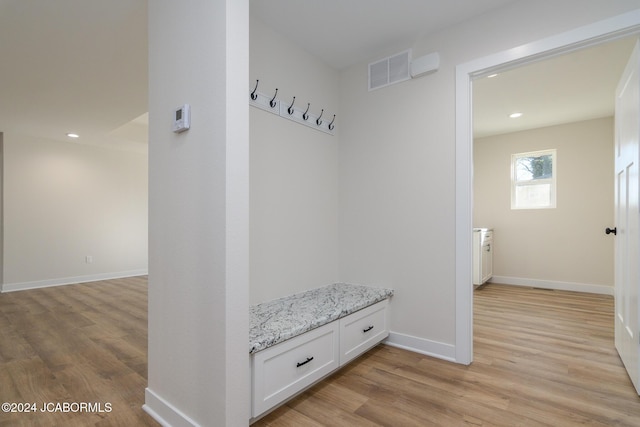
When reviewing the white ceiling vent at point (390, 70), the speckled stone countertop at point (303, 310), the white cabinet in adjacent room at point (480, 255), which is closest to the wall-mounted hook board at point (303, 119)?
the white ceiling vent at point (390, 70)

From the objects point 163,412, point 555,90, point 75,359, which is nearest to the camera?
point 163,412

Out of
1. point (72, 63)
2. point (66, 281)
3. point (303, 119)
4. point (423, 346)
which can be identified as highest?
point (72, 63)

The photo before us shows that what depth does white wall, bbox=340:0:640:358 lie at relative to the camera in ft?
7.28

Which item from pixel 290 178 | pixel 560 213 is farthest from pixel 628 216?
pixel 560 213

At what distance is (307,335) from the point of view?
1845mm

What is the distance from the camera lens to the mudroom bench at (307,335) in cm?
160

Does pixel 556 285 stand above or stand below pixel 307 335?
below

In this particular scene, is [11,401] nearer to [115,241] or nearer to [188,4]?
[188,4]

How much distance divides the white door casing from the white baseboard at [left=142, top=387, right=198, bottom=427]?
2.52m

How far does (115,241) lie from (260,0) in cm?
552

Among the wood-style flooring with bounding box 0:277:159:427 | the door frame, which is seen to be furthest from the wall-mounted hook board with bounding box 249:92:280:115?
the wood-style flooring with bounding box 0:277:159:427

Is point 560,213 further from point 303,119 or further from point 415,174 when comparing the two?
point 303,119

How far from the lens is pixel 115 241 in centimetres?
601

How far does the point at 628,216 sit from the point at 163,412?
2988mm
